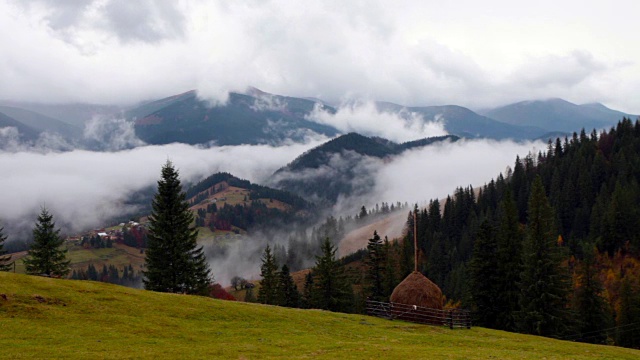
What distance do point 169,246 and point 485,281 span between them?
45005 millimetres

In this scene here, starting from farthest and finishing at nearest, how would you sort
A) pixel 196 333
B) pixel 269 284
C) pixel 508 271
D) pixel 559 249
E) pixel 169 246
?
pixel 269 284 → pixel 559 249 → pixel 169 246 → pixel 508 271 → pixel 196 333

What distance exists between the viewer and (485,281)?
211 ft

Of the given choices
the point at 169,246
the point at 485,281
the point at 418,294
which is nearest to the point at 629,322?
the point at 485,281

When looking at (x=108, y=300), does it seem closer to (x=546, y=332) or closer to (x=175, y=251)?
(x=175, y=251)

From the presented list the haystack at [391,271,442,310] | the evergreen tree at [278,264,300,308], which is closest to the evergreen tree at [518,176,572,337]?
the haystack at [391,271,442,310]

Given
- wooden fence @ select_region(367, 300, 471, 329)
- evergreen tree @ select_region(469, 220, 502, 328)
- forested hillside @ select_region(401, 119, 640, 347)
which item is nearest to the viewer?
wooden fence @ select_region(367, 300, 471, 329)

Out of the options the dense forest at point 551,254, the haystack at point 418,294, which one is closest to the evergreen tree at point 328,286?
the dense forest at point 551,254

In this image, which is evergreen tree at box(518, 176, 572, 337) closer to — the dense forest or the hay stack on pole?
the dense forest

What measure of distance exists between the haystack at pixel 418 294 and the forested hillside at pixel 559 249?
12849 millimetres

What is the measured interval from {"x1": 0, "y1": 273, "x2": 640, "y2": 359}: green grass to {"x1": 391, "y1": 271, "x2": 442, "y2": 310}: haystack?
6156 mm

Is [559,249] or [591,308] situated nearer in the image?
[559,249]

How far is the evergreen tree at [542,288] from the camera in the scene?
5903 cm

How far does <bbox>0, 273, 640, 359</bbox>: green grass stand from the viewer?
2894 cm

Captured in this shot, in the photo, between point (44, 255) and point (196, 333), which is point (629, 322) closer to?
point (196, 333)
